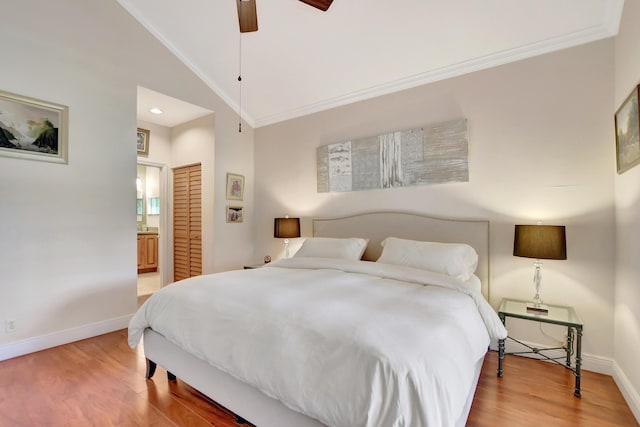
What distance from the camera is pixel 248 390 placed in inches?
60.7

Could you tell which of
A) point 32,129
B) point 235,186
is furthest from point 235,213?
point 32,129

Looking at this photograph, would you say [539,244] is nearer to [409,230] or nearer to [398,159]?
[409,230]

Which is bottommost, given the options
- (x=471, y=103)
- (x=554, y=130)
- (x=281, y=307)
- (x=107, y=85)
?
(x=281, y=307)

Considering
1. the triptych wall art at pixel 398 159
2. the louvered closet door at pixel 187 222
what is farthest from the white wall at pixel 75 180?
the triptych wall art at pixel 398 159

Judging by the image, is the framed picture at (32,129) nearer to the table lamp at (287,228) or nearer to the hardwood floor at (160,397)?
the hardwood floor at (160,397)

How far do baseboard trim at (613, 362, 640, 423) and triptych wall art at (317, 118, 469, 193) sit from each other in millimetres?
1801

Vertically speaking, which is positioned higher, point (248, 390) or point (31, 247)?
point (31, 247)

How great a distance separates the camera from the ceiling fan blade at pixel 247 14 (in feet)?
6.61

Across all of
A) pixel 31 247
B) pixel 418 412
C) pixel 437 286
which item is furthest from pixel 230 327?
pixel 31 247

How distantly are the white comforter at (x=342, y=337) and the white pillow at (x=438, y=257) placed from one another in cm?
28

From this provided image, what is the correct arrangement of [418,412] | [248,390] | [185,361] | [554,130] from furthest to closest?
[554,130], [185,361], [248,390], [418,412]

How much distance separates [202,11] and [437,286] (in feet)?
11.3

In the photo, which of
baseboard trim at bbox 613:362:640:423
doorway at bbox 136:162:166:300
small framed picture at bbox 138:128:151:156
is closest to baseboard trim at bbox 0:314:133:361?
doorway at bbox 136:162:166:300

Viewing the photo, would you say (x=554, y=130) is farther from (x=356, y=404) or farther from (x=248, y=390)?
(x=248, y=390)
